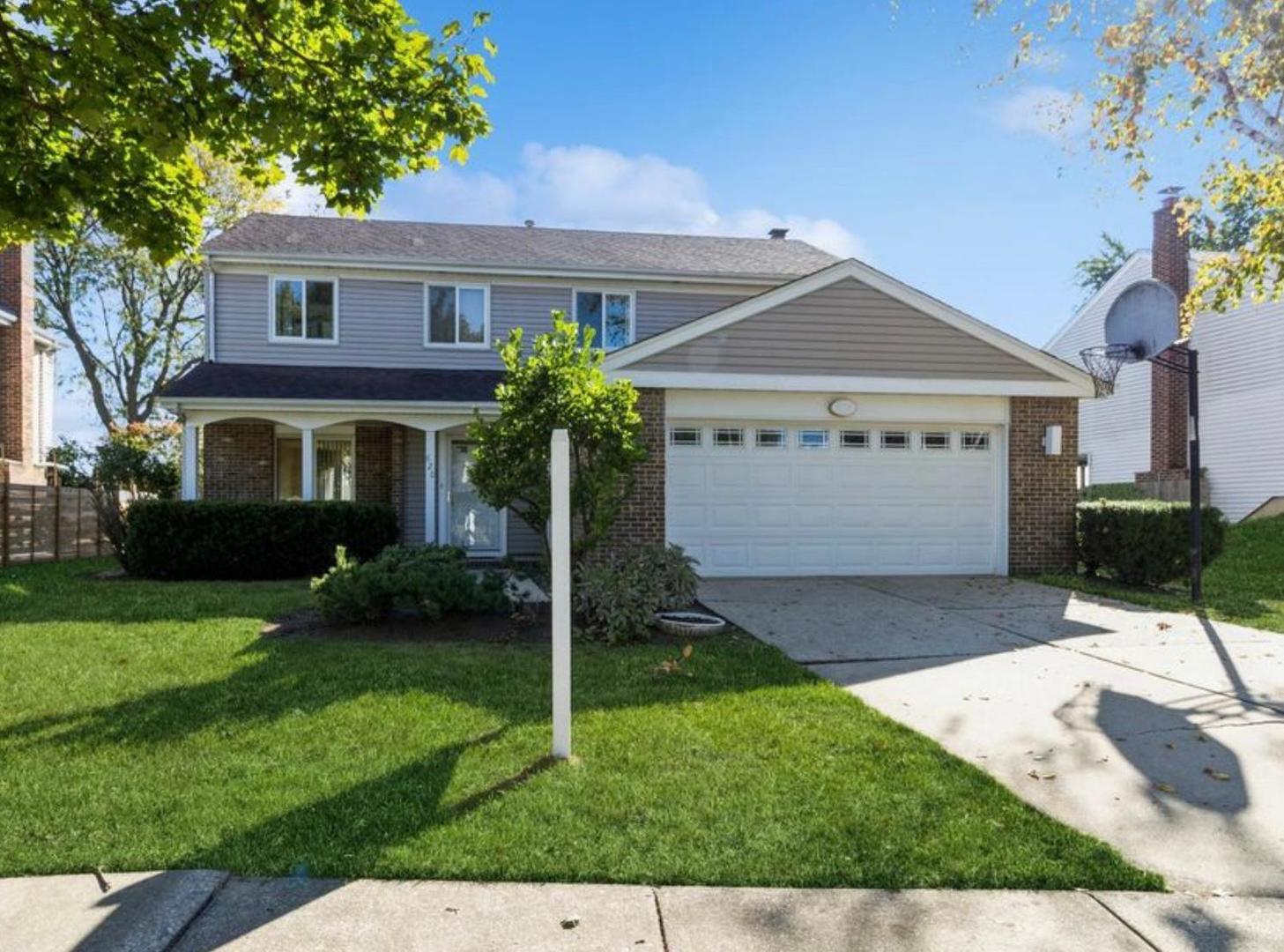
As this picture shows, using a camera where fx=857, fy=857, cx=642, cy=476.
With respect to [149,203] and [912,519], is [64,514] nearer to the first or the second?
[149,203]

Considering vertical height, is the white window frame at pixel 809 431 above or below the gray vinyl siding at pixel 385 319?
below

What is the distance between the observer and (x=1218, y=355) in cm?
2050

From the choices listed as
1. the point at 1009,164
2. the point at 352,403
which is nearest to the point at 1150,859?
the point at 1009,164

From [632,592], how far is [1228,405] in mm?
18760

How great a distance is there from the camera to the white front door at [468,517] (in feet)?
51.6

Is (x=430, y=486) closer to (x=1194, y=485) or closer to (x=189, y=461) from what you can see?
(x=189, y=461)

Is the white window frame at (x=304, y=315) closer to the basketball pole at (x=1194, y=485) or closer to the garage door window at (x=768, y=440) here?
the garage door window at (x=768, y=440)

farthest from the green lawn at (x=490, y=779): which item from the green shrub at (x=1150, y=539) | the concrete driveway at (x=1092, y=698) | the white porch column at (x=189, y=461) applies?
the white porch column at (x=189, y=461)

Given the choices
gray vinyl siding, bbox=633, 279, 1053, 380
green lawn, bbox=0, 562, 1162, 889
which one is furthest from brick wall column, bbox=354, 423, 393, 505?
green lawn, bbox=0, 562, 1162, 889

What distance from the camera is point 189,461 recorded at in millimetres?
13680

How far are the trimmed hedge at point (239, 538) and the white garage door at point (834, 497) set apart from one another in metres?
4.82

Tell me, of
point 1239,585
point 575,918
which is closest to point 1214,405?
point 1239,585

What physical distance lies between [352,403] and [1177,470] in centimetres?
1774

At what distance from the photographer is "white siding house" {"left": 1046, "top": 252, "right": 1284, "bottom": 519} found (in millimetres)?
19000
